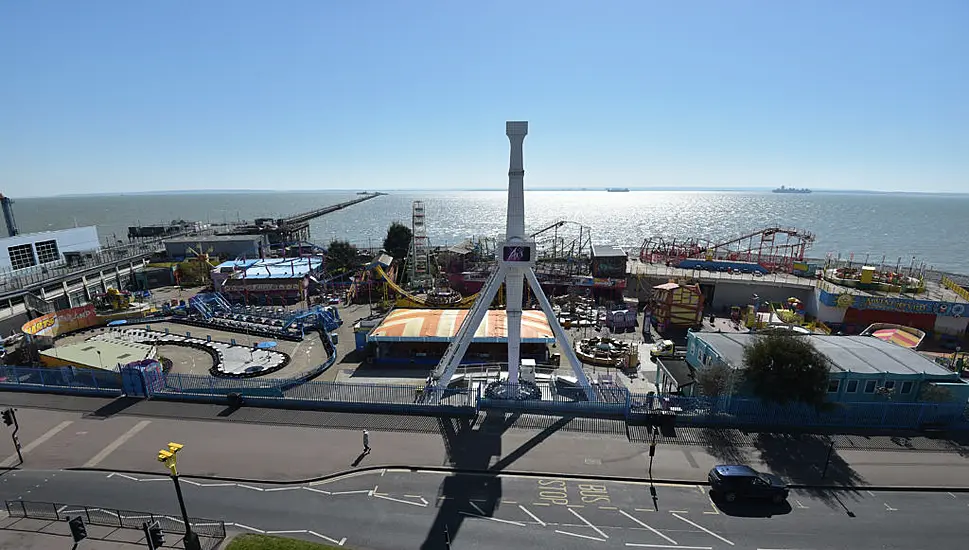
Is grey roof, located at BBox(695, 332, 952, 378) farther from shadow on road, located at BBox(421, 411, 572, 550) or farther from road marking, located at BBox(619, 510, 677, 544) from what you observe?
road marking, located at BBox(619, 510, 677, 544)

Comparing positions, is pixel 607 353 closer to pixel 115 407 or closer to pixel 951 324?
pixel 115 407

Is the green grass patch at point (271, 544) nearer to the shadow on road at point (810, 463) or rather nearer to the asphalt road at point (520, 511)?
the asphalt road at point (520, 511)

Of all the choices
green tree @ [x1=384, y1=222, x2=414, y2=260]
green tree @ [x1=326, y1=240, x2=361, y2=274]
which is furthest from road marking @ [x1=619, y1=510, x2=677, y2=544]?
green tree @ [x1=384, y1=222, x2=414, y2=260]

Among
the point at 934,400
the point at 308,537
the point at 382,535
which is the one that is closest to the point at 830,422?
the point at 934,400

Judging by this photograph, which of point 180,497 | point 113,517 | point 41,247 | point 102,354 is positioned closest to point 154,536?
point 180,497

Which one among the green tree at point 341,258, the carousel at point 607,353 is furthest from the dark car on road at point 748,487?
the green tree at point 341,258
